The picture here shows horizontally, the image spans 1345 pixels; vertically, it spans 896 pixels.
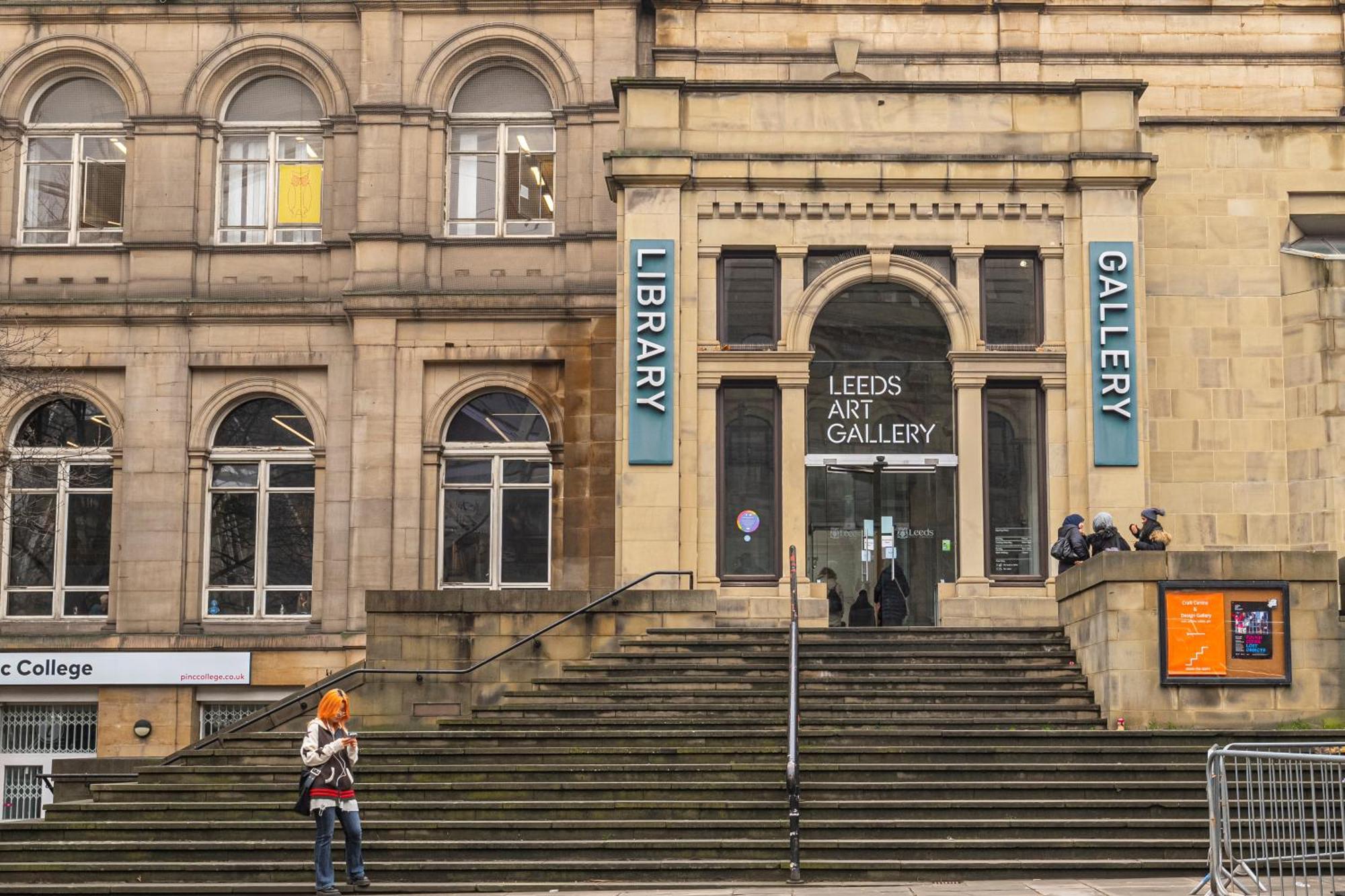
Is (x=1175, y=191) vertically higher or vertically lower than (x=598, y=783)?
higher

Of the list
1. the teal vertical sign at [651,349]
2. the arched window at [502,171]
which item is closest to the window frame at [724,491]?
the teal vertical sign at [651,349]

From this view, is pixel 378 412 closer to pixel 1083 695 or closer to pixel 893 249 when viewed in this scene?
pixel 893 249

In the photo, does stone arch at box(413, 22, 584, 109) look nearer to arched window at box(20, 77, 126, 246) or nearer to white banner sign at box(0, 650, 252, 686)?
arched window at box(20, 77, 126, 246)

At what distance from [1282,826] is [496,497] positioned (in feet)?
61.0

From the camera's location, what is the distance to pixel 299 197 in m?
31.7

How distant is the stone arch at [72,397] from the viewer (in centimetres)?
3094

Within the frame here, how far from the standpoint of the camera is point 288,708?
25.3 meters

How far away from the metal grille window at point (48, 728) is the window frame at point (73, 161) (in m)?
7.50

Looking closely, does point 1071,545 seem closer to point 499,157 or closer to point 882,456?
point 882,456

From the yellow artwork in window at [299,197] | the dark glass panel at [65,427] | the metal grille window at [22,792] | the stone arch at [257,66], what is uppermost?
the stone arch at [257,66]

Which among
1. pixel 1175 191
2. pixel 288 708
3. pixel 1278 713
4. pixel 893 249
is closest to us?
pixel 1278 713

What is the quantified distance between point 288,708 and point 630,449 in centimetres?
569

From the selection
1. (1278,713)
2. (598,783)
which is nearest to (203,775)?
(598,783)

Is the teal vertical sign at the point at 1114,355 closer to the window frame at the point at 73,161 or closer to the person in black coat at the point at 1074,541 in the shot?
the person in black coat at the point at 1074,541
